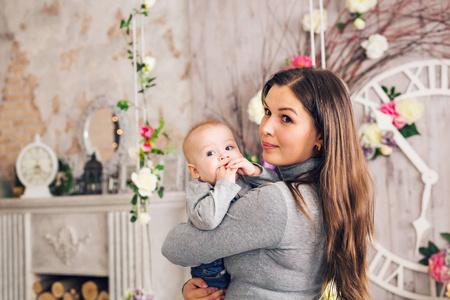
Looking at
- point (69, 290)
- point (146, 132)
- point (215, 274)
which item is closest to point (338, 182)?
point (215, 274)

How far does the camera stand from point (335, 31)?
9.46 feet

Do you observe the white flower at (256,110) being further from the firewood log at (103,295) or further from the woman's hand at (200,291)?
the firewood log at (103,295)

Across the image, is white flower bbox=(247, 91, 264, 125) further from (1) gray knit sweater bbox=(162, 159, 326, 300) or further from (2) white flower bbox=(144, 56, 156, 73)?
(1) gray knit sweater bbox=(162, 159, 326, 300)

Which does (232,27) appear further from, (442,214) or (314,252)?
(314,252)

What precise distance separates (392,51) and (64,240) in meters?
2.65

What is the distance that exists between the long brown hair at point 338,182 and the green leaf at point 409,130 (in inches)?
64.0

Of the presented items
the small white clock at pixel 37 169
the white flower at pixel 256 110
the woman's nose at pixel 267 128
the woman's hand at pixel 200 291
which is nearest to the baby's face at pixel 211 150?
the woman's nose at pixel 267 128

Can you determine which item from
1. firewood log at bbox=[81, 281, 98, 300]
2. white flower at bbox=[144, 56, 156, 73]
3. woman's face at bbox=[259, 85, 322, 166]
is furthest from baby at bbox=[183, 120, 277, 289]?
firewood log at bbox=[81, 281, 98, 300]

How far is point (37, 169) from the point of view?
142 inches

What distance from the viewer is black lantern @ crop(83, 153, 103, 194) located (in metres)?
3.52

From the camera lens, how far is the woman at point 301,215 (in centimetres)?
112

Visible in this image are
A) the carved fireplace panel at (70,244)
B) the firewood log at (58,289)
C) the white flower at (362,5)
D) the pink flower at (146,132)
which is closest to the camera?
the pink flower at (146,132)

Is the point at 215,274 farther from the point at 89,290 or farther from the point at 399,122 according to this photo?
the point at 89,290

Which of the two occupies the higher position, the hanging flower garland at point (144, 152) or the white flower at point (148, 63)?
the white flower at point (148, 63)
